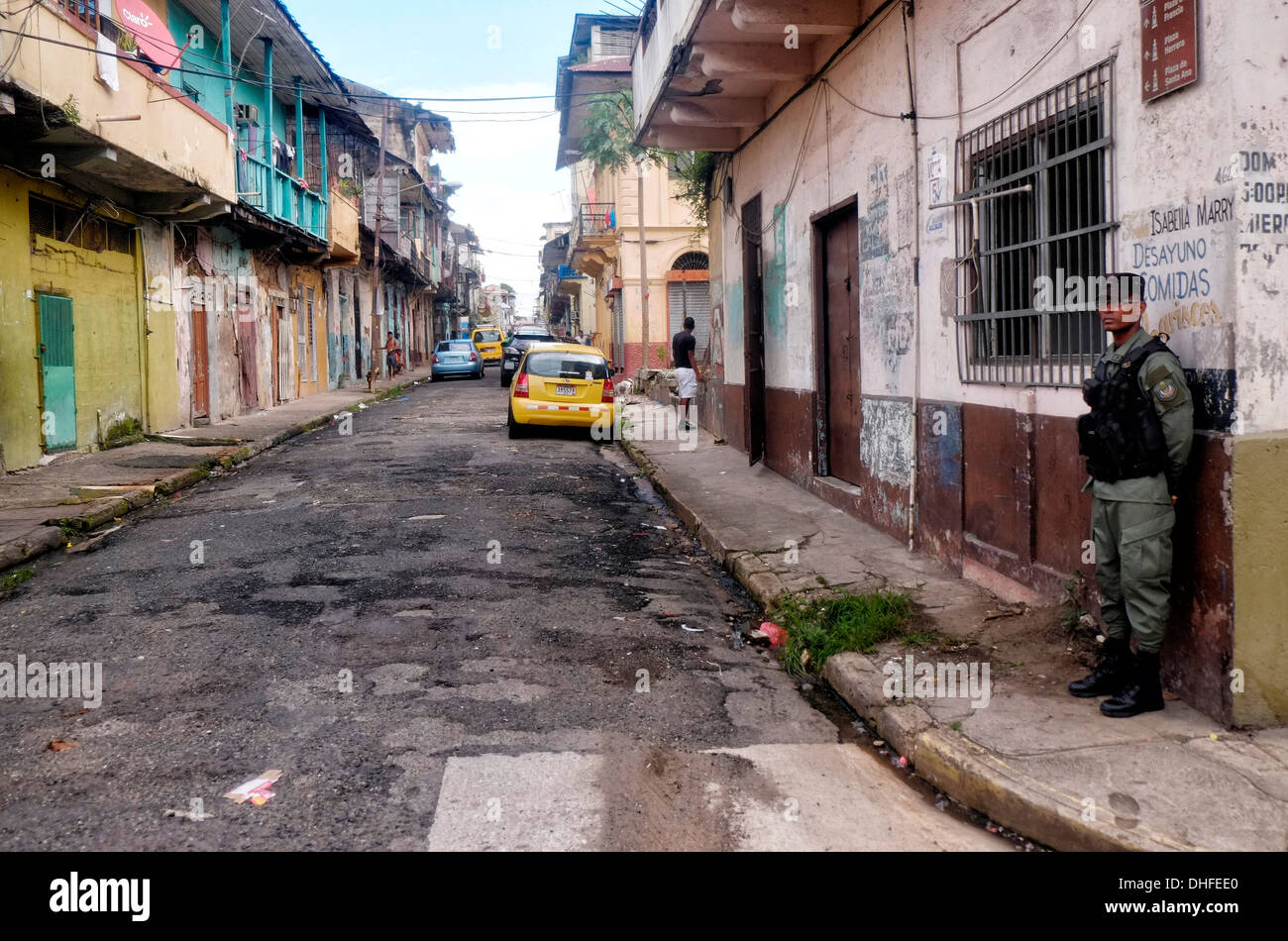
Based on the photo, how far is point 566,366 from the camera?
53.0 feet

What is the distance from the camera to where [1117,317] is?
171 inches

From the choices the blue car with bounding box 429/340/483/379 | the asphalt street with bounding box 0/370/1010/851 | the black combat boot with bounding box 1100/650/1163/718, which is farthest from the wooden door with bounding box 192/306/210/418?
the blue car with bounding box 429/340/483/379

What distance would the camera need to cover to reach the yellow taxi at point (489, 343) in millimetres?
47656

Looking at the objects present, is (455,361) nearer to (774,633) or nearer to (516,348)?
(516,348)

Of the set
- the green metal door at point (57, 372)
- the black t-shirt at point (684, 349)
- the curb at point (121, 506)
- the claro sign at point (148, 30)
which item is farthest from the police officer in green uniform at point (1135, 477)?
the black t-shirt at point (684, 349)

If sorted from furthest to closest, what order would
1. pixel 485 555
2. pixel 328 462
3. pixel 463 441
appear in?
pixel 463 441
pixel 328 462
pixel 485 555

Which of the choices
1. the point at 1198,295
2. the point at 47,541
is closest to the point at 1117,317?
the point at 1198,295

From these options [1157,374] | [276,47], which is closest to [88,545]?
[1157,374]

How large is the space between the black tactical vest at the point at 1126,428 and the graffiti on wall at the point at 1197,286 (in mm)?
191

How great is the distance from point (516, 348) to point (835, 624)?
96.3 feet

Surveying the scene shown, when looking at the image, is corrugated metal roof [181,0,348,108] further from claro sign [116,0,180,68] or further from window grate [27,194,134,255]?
window grate [27,194,134,255]

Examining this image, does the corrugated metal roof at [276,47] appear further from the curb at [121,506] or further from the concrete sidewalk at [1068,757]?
the concrete sidewalk at [1068,757]
